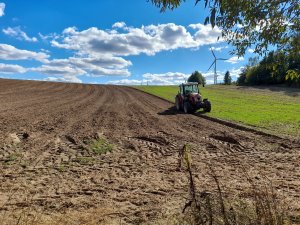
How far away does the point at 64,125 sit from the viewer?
15.6 meters

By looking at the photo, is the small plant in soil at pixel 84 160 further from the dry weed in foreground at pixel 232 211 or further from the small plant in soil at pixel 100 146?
the dry weed in foreground at pixel 232 211

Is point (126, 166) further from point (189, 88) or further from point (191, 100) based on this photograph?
point (189, 88)

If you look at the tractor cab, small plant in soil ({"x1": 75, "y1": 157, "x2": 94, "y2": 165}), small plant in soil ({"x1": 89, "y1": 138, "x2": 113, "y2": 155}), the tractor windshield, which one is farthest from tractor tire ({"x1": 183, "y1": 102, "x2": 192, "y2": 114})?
small plant in soil ({"x1": 75, "y1": 157, "x2": 94, "y2": 165})

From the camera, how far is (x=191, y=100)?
2344 centimetres

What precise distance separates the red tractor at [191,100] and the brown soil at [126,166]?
25.9 ft

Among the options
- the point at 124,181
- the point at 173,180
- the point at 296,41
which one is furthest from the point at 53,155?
the point at 296,41

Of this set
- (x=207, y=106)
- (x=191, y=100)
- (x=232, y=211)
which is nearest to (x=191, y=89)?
(x=191, y=100)

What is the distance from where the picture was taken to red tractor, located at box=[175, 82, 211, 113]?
23434mm

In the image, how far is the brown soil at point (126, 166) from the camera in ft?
21.1

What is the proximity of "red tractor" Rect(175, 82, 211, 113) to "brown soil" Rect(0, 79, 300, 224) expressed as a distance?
789cm

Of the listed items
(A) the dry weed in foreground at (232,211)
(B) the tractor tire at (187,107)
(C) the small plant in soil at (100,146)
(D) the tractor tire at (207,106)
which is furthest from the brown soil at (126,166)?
(D) the tractor tire at (207,106)

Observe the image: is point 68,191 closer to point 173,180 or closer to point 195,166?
point 173,180

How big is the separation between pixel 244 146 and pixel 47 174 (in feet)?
21.5

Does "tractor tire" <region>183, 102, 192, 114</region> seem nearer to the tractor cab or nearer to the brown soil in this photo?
the tractor cab
